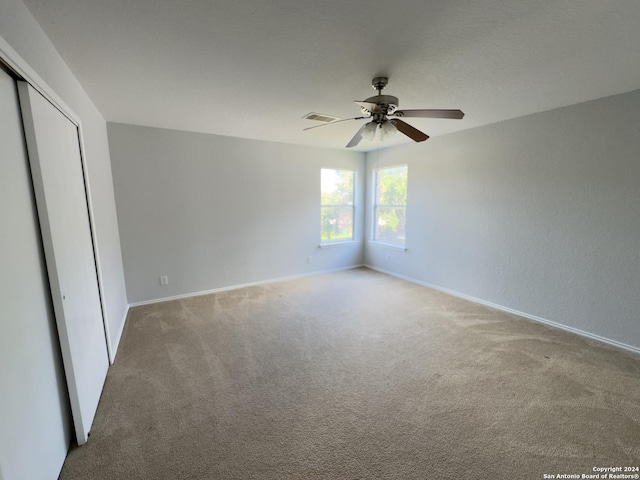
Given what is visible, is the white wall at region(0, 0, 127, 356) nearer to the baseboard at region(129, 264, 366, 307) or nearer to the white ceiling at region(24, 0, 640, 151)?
the white ceiling at region(24, 0, 640, 151)

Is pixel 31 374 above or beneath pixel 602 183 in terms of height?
beneath

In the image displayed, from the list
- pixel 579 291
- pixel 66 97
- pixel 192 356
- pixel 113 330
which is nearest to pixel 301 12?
pixel 66 97

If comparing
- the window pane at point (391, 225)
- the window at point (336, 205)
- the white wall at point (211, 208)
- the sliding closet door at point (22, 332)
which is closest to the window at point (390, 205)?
the window pane at point (391, 225)

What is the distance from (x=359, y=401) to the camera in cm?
198

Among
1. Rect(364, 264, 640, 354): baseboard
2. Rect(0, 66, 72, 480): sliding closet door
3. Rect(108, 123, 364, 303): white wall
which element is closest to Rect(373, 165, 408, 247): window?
Rect(364, 264, 640, 354): baseboard

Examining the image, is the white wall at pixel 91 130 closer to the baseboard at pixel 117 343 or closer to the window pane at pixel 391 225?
the baseboard at pixel 117 343

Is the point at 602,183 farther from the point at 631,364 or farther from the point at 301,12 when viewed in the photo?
the point at 301,12

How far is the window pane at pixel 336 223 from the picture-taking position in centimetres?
527

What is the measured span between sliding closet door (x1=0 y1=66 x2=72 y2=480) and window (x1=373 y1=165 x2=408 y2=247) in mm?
4542

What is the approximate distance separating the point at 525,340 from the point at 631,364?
741 mm

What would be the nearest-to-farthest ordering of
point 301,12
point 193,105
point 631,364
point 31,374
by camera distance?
point 31,374, point 301,12, point 631,364, point 193,105

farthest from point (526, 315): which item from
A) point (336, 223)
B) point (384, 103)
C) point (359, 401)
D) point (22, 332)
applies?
point (22, 332)

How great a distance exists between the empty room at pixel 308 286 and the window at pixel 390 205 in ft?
1.39

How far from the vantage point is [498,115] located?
3.14m
